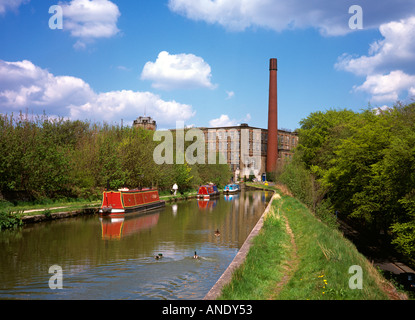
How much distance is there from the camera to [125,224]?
2486cm

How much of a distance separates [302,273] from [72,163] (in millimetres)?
26598

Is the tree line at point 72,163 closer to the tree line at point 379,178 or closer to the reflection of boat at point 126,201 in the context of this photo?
the reflection of boat at point 126,201

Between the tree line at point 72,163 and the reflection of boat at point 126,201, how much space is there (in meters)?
1.75

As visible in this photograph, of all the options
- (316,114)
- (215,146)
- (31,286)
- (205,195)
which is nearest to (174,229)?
(31,286)

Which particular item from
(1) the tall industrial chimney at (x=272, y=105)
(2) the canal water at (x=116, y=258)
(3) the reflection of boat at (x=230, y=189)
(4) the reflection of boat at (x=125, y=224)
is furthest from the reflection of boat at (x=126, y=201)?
(1) the tall industrial chimney at (x=272, y=105)

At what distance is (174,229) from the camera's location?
22672 millimetres

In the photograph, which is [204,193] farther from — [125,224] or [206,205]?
[125,224]

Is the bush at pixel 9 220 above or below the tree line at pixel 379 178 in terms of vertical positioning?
below

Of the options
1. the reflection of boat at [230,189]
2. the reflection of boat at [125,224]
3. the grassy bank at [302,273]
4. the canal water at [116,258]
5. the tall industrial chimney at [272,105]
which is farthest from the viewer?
the tall industrial chimney at [272,105]

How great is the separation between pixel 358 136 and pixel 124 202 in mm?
17588

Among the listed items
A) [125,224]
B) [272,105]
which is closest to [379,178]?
[125,224]

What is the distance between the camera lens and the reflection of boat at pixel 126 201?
28622 millimetres
